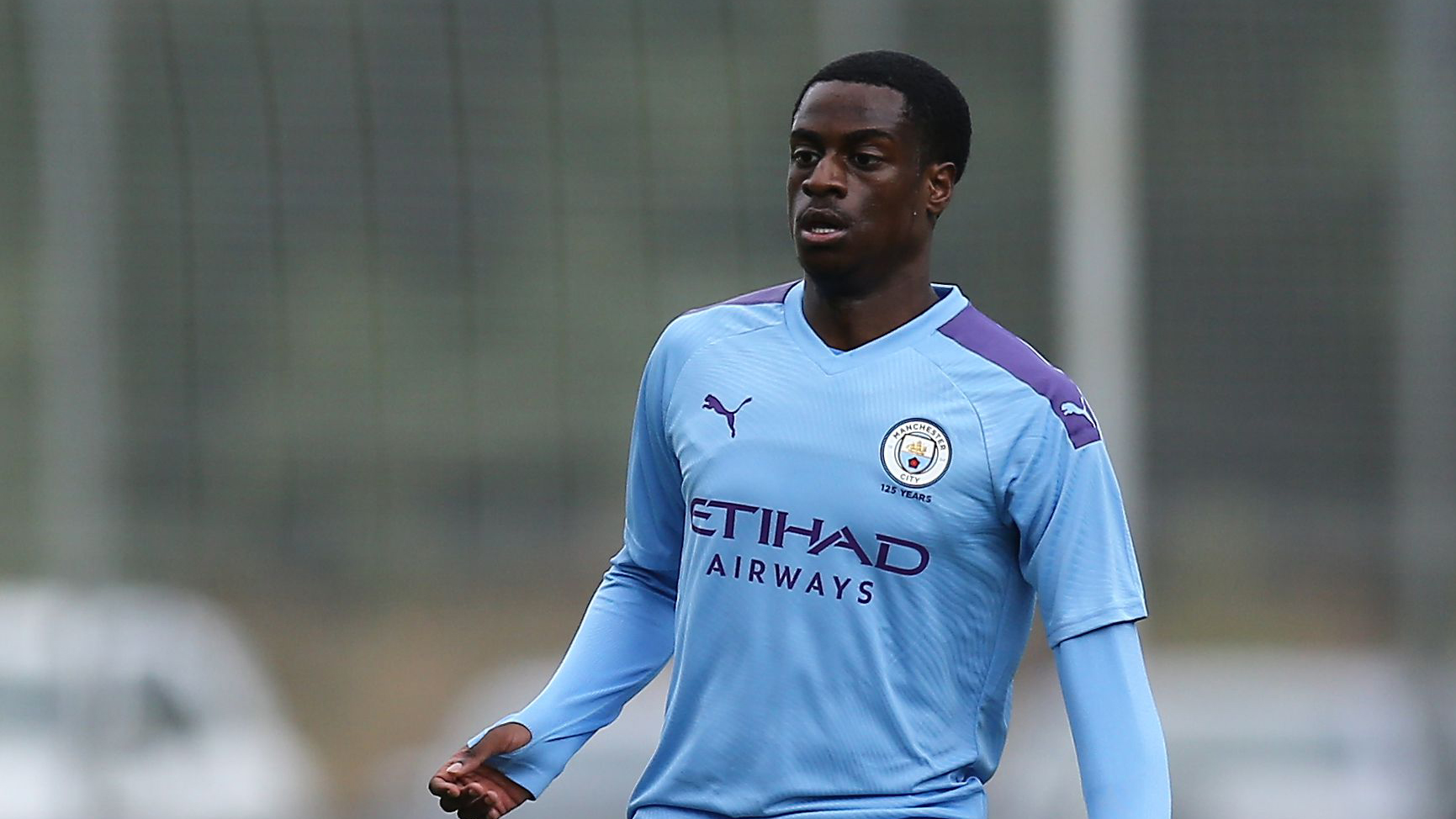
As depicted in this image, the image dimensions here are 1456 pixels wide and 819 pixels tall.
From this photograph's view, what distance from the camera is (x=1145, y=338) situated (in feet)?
37.4

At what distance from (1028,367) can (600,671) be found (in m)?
0.85

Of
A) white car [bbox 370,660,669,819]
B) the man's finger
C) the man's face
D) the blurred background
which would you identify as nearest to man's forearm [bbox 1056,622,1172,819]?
the man's face

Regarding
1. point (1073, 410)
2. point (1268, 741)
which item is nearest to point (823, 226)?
point (1073, 410)

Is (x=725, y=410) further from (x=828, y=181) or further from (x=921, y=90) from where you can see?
(x=921, y=90)

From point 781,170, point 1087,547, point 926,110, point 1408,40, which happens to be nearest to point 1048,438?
point 1087,547

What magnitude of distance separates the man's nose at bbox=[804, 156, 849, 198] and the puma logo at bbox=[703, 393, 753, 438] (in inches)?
12.4

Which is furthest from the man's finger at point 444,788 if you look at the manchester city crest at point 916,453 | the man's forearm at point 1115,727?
the man's forearm at point 1115,727

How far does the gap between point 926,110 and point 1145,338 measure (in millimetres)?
7823

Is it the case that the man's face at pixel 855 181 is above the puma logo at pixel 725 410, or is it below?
above

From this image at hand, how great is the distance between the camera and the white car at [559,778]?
418 inches

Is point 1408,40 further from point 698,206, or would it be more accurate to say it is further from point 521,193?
point 521,193

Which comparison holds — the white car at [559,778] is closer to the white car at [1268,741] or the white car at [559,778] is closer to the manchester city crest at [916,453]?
the white car at [1268,741]

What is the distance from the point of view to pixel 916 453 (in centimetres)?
359

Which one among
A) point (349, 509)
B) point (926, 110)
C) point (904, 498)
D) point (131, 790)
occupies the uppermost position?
point (926, 110)
